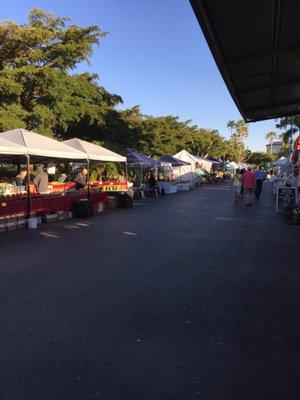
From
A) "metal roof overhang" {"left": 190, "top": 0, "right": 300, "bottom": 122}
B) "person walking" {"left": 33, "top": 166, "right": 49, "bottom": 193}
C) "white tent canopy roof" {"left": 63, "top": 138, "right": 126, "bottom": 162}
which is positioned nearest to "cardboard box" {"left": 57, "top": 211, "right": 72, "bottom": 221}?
"person walking" {"left": 33, "top": 166, "right": 49, "bottom": 193}

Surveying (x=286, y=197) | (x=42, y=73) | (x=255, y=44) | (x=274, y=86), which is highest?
(x=42, y=73)

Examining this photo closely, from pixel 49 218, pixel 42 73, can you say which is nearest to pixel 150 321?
pixel 49 218

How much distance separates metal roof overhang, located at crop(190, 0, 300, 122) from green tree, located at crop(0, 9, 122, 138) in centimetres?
1494

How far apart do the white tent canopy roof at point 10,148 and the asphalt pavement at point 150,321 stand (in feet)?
11.2

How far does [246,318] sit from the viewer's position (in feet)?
17.3

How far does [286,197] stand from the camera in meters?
17.5

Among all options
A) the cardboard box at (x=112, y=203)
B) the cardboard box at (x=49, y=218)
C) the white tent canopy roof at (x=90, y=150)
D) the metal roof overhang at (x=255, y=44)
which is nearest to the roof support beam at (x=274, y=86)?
the metal roof overhang at (x=255, y=44)

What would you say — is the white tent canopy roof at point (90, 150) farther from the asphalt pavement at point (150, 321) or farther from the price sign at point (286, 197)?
the asphalt pavement at point (150, 321)

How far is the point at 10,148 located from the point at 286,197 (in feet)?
33.3

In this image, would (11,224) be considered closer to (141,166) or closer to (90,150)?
(90,150)

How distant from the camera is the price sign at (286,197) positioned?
682 inches

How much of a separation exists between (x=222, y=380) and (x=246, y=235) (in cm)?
842

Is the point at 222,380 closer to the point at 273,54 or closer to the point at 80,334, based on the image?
the point at 80,334

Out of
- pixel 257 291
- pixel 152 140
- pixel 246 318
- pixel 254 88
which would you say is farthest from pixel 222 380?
pixel 152 140
